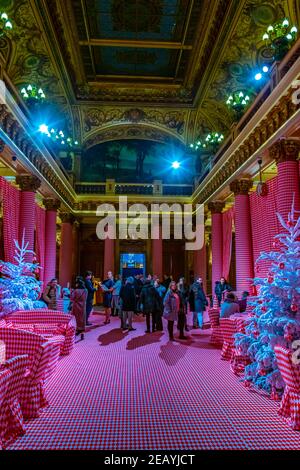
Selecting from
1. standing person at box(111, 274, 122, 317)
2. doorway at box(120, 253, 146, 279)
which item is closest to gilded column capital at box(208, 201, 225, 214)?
standing person at box(111, 274, 122, 317)

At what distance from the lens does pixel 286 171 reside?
7664mm

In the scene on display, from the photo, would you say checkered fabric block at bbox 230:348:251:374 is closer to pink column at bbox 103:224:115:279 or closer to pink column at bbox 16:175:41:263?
pink column at bbox 16:175:41:263

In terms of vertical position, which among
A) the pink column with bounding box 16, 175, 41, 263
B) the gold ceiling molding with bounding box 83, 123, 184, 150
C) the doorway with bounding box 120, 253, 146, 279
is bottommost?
the doorway with bounding box 120, 253, 146, 279

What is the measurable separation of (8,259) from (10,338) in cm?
578

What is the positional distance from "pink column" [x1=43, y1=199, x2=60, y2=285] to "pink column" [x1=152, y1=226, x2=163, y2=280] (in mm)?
6205

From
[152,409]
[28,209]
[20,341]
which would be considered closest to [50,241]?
[28,209]

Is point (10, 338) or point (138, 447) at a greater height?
point (10, 338)

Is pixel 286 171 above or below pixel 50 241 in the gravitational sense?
above

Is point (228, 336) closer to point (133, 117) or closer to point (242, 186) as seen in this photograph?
point (242, 186)

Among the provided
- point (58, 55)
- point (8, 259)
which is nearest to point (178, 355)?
point (8, 259)

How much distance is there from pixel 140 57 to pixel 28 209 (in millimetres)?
8565

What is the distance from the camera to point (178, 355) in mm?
6055

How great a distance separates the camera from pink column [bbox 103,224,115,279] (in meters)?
17.8

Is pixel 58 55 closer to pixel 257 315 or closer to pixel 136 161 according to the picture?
pixel 136 161
